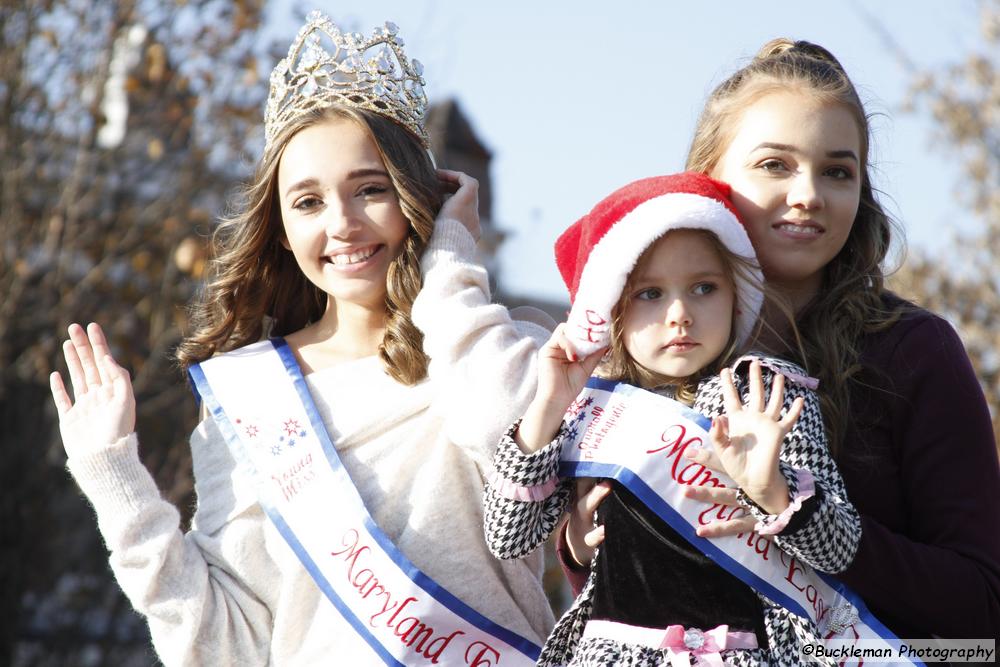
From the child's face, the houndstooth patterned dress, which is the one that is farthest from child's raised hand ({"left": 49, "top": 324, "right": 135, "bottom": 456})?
the child's face

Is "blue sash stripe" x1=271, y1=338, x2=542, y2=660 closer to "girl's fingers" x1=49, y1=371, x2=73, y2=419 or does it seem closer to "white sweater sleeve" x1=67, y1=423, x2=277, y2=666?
"white sweater sleeve" x1=67, y1=423, x2=277, y2=666

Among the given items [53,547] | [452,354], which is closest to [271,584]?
[452,354]

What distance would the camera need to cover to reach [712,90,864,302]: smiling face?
2996 mm

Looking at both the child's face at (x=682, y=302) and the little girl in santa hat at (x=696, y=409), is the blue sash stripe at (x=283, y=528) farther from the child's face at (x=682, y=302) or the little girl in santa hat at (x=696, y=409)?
the child's face at (x=682, y=302)

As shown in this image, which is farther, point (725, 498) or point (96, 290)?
point (96, 290)

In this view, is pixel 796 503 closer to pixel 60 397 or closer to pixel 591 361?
pixel 591 361

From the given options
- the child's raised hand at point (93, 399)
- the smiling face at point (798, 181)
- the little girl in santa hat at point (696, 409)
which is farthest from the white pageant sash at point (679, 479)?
the child's raised hand at point (93, 399)

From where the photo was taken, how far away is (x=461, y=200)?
3.69m

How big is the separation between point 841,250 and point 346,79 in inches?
54.6

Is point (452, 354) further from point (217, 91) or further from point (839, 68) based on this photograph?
point (217, 91)

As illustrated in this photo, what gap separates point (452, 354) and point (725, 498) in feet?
2.84

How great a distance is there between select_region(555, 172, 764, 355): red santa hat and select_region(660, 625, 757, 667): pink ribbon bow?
616 millimetres

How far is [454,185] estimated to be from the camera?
12.5 feet

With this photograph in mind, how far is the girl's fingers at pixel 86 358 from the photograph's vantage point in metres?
3.60
